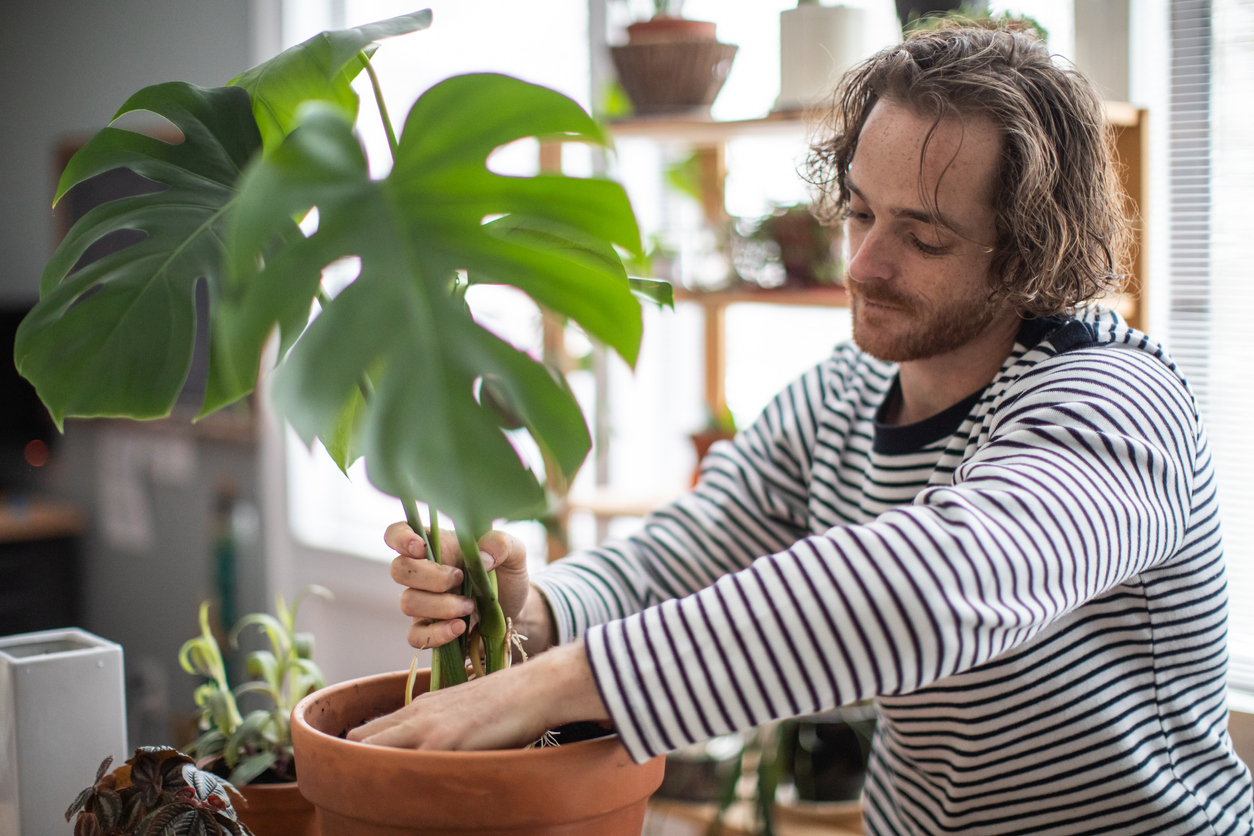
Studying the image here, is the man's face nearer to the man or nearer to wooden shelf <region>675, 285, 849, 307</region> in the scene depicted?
the man

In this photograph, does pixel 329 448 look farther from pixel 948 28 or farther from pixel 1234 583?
pixel 1234 583

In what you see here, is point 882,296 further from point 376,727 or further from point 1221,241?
point 1221,241

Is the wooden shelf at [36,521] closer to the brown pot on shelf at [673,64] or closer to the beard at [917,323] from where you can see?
the brown pot on shelf at [673,64]

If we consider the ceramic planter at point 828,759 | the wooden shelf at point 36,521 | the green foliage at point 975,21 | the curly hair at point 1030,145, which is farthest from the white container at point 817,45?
the wooden shelf at point 36,521

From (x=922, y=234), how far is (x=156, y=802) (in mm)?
774

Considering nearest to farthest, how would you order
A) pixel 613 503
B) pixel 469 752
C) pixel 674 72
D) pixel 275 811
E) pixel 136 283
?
1. pixel 469 752
2. pixel 136 283
3. pixel 275 811
4. pixel 674 72
5. pixel 613 503

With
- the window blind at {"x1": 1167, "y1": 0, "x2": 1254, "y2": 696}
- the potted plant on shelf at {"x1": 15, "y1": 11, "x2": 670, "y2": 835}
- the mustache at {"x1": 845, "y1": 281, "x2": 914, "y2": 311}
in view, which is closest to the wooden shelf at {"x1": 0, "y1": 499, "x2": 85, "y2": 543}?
the potted plant on shelf at {"x1": 15, "y1": 11, "x2": 670, "y2": 835}

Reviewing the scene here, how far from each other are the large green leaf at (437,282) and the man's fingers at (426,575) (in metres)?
0.25

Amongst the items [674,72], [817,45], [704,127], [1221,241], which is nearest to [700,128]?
[704,127]

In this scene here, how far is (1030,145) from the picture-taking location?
0.98m

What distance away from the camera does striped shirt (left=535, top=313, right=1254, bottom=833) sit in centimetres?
64

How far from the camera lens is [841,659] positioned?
64 cm

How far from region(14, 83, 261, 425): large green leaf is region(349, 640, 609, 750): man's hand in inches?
11.2

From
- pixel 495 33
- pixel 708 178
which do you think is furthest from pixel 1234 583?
pixel 495 33
